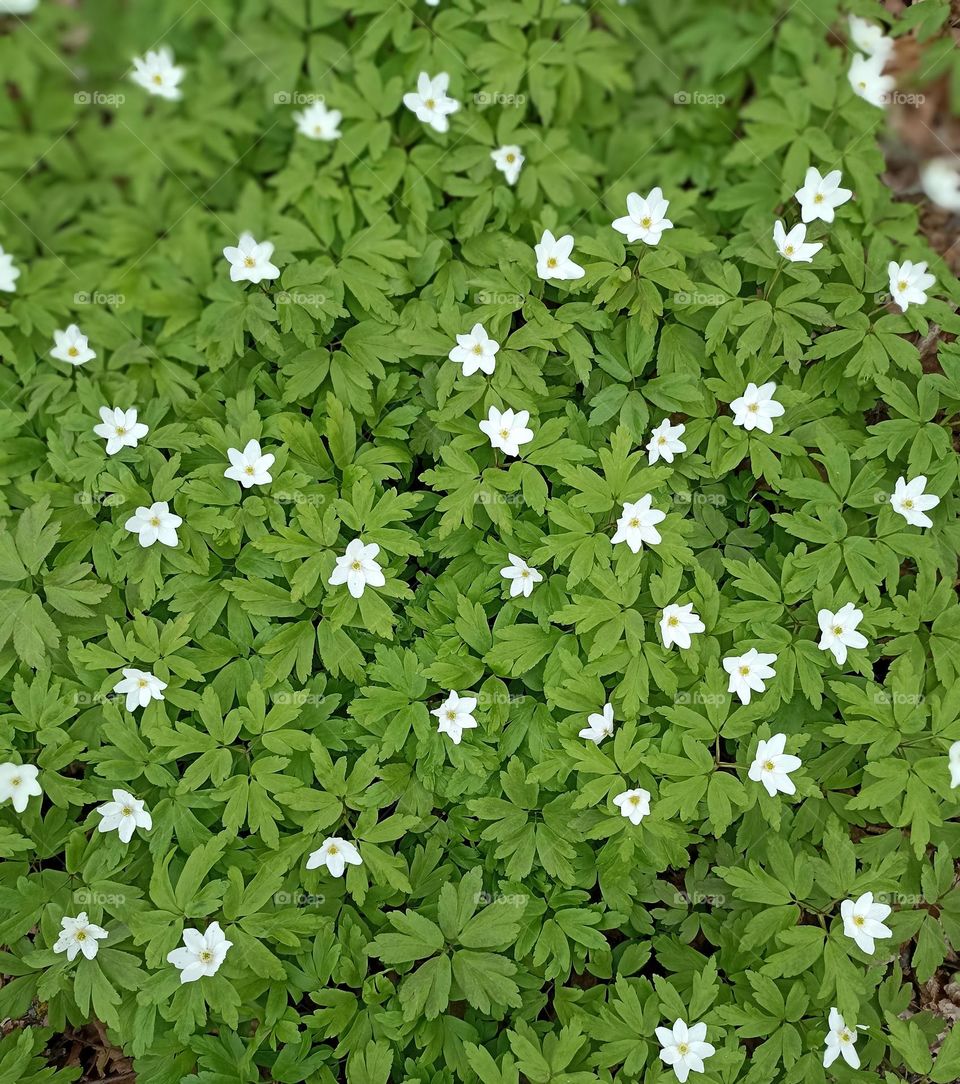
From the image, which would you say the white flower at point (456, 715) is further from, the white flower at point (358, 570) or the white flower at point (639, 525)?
the white flower at point (639, 525)

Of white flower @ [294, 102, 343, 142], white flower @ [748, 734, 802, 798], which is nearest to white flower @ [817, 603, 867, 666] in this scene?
white flower @ [748, 734, 802, 798]

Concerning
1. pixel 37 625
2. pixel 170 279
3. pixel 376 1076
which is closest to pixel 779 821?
pixel 376 1076

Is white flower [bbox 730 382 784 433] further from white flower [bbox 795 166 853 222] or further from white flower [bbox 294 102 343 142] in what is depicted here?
white flower [bbox 294 102 343 142]

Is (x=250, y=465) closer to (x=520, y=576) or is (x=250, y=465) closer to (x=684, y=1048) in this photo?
(x=520, y=576)

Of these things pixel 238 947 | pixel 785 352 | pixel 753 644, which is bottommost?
pixel 238 947

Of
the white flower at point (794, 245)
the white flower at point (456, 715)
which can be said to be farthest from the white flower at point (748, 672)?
the white flower at point (794, 245)

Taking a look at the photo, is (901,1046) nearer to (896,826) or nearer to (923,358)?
(896,826)

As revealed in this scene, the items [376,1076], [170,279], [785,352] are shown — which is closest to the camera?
[376,1076]
